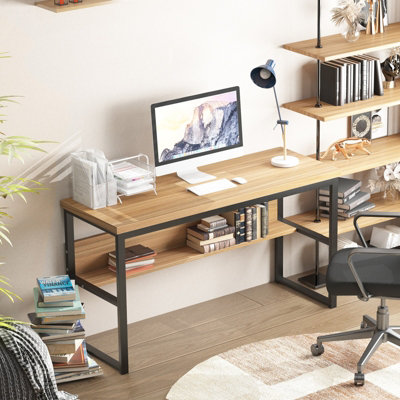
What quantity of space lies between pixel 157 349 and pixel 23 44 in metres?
1.63

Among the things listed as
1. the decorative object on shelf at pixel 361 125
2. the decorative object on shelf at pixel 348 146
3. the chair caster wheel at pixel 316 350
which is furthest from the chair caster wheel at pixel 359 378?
the decorative object on shelf at pixel 361 125

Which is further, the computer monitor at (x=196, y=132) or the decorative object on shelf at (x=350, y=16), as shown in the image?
the decorative object on shelf at (x=350, y=16)

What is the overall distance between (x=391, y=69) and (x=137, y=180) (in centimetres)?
175

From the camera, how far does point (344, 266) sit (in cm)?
441

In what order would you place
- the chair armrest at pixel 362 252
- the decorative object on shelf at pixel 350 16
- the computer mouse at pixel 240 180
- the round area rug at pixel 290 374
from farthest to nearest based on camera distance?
the decorative object on shelf at pixel 350 16, the computer mouse at pixel 240 180, the round area rug at pixel 290 374, the chair armrest at pixel 362 252

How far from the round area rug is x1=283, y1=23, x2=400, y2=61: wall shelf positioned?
1468 mm

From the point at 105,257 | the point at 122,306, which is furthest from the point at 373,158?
the point at 122,306

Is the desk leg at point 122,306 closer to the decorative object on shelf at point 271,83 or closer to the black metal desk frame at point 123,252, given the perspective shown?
the black metal desk frame at point 123,252

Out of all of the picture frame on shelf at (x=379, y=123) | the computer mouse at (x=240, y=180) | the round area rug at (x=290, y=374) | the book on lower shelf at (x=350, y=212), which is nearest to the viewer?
the round area rug at (x=290, y=374)

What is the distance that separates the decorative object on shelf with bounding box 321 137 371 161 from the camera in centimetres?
532

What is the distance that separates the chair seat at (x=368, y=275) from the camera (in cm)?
424

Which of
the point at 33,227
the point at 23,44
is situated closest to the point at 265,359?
the point at 33,227

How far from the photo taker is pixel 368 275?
14.1 ft

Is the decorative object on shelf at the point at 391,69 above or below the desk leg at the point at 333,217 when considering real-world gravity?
above
